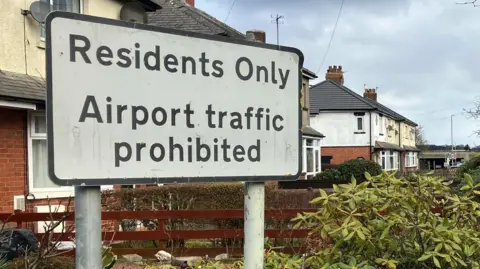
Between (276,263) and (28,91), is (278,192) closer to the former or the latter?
(28,91)

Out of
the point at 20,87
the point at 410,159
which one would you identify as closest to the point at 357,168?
the point at 20,87

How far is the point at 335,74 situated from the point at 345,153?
24.0 feet

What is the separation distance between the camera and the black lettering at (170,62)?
1832 millimetres

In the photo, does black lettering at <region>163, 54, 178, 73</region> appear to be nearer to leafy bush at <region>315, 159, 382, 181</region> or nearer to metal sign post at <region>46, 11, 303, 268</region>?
metal sign post at <region>46, 11, 303, 268</region>

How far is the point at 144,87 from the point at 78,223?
0.52 m

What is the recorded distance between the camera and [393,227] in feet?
10.5

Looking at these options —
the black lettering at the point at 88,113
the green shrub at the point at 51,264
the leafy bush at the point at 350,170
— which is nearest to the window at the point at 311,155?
the leafy bush at the point at 350,170

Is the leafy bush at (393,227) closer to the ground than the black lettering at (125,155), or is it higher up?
closer to the ground

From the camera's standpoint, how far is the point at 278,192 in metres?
9.86

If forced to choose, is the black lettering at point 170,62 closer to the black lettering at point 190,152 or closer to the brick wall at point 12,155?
the black lettering at point 190,152

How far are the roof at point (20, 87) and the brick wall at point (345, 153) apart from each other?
108 feet

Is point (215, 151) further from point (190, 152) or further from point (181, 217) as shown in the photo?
point (181, 217)

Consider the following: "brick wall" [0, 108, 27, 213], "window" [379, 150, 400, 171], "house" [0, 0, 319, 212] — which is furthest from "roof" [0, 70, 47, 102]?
"window" [379, 150, 400, 171]

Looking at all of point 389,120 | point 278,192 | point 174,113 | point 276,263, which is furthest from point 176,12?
point 389,120
